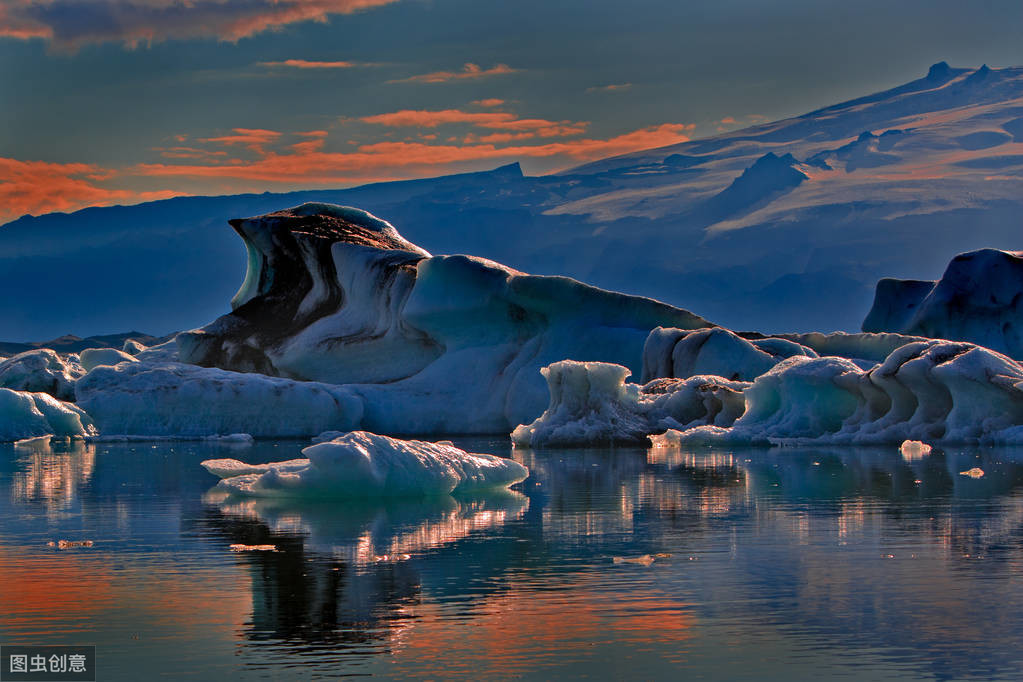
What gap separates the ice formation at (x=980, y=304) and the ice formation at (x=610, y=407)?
1041 centimetres

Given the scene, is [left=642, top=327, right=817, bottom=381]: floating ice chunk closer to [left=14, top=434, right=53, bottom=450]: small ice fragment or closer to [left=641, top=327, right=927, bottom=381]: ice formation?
[left=641, top=327, right=927, bottom=381]: ice formation

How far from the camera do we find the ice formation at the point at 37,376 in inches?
1331

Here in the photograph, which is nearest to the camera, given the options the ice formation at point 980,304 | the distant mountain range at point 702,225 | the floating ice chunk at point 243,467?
the floating ice chunk at point 243,467

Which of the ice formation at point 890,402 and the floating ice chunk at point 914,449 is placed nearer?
the floating ice chunk at point 914,449

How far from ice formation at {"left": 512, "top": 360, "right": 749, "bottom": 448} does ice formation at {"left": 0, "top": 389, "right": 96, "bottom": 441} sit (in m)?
9.68

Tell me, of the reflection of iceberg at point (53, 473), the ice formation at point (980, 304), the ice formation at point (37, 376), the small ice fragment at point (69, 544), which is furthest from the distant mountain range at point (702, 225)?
the small ice fragment at point (69, 544)

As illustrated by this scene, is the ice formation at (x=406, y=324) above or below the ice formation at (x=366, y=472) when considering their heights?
above

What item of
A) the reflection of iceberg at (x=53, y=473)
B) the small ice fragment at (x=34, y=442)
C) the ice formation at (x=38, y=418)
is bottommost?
the reflection of iceberg at (x=53, y=473)

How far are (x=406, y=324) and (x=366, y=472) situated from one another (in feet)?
61.1

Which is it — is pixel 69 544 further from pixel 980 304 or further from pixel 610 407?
pixel 980 304

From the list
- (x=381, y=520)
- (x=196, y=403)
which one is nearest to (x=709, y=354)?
(x=196, y=403)

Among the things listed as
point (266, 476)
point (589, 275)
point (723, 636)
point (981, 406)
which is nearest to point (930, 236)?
point (589, 275)

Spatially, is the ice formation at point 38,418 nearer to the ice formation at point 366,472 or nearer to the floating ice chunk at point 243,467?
the floating ice chunk at point 243,467

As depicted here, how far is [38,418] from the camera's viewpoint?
85.5ft
